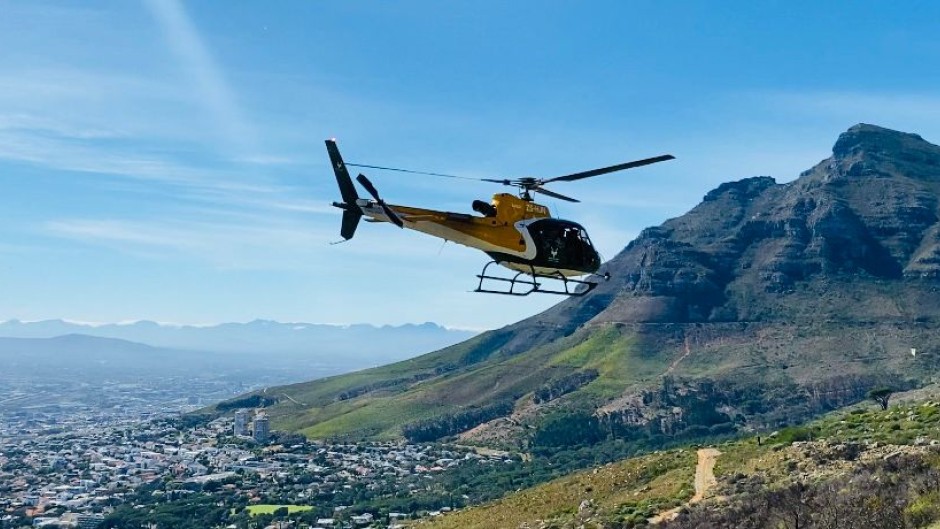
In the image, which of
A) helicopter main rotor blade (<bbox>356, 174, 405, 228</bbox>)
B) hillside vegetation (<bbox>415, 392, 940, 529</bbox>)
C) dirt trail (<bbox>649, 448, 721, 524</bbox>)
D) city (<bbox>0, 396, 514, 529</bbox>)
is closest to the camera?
hillside vegetation (<bbox>415, 392, 940, 529</bbox>)

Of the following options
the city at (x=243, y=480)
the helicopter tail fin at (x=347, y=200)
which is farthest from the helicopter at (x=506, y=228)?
the city at (x=243, y=480)

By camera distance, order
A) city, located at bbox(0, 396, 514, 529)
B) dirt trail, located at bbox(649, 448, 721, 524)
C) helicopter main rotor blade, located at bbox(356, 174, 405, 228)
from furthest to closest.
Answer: city, located at bbox(0, 396, 514, 529) < dirt trail, located at bbox(649, 448, 721, 524) < helicopter main rotor blade, located at bbox(356, 174, 405, 228)

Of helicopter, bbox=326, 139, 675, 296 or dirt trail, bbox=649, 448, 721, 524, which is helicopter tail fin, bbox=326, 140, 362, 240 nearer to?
helicopter, bbox=326, 139, 675, 296

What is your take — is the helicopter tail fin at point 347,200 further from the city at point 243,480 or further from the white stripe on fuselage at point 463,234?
the city at point 243,480

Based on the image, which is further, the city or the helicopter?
the city

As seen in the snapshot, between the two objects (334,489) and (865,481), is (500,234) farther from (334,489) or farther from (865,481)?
(334,489)

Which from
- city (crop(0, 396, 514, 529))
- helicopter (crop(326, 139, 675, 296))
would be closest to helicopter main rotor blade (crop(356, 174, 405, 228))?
helicopter (crop(326, 139, 675, 296))
